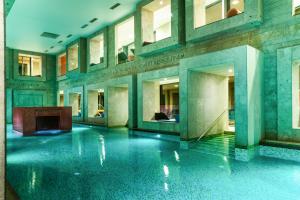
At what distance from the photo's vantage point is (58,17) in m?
14.9

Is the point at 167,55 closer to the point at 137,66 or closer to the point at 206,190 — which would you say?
the point at 137,66

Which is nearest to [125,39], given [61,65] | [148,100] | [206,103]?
[148,100]

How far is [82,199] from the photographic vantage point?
4.15 metres

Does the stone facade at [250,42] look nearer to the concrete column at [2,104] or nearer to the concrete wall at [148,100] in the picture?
the concrete wall at [148,100]

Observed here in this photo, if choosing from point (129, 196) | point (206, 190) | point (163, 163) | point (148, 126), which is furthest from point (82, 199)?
point (148, 126)

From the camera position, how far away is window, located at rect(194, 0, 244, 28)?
990cm

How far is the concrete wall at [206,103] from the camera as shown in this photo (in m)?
9.18

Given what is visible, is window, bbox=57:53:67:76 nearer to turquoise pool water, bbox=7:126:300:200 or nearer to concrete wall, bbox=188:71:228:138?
turquoise pool water, bbox=7:126:300:200

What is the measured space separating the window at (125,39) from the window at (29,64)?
38.5 feet

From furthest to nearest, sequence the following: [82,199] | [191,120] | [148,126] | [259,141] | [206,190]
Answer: [148,126] → [191,120] → [259,141] → [206,190] → [82,199]

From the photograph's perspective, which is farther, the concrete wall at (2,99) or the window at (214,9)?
the window at (214,9)

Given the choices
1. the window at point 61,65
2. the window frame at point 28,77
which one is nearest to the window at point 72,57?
the window at point 61,65

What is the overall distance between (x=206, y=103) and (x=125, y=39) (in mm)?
11785

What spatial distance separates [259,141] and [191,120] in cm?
265
